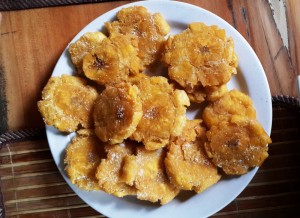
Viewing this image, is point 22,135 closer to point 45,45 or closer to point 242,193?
point 45,45

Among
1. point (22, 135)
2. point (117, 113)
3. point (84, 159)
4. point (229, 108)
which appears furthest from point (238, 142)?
point (22, 135)

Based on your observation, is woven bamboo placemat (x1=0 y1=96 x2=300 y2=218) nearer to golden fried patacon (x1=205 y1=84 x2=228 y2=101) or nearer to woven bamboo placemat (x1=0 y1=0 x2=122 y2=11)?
golden fried patacon (x1=205 y1=84 x2=228 y2=101)

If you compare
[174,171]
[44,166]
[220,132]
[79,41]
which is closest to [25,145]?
[44,166]

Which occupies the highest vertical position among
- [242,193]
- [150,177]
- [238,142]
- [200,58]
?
[200,58]

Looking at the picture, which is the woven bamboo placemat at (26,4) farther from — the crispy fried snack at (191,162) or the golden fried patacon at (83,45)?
the crispy fried snack at (191,162)

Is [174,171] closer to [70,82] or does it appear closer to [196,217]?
[196,217]

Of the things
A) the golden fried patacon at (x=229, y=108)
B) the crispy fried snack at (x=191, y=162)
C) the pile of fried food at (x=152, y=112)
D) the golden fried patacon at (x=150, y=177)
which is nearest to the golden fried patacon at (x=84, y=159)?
the pile of fried food at (x=152, y=112)

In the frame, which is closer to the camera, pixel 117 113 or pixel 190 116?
pixel 117 113
